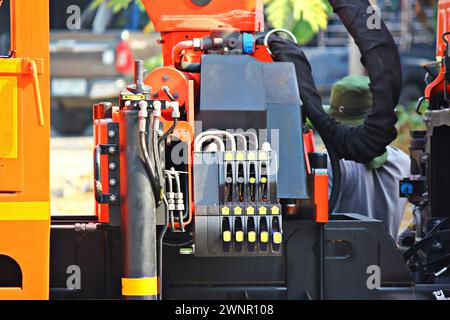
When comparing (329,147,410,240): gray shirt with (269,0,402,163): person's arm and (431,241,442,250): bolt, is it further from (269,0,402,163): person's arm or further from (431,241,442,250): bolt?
(269,0,402,163): person's arm

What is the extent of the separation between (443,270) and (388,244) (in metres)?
0.95

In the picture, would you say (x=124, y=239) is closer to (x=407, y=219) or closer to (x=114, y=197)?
(x=114, y=197)

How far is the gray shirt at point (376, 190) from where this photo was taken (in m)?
7.67

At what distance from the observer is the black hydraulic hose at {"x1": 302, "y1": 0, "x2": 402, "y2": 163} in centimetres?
559

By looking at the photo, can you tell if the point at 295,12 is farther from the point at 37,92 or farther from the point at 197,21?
the point at 37,92

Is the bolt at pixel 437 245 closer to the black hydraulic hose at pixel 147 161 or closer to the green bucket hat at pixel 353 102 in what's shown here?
the green bucket hat at pixel 353 102

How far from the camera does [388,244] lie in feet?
16.8

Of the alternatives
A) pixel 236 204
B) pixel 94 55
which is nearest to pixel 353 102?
pixel 236 204

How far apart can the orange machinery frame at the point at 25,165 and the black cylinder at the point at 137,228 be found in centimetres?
32

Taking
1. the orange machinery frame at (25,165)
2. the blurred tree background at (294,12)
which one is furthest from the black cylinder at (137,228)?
the blurred tree background at (294,12)

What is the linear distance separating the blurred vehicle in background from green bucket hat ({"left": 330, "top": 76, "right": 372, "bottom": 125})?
10.4m

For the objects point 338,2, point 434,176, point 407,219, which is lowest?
point 407,219
